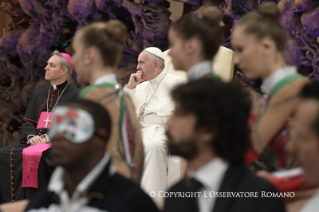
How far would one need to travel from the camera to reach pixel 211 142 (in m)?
2.18

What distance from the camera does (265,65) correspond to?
2.79 meters

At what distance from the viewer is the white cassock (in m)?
5.04

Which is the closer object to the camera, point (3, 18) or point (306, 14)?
point (306, 14)

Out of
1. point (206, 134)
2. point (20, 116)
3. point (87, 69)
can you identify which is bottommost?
point (20, 116)

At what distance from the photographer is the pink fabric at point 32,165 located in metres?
5.52

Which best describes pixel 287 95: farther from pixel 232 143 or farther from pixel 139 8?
pixel 139 8

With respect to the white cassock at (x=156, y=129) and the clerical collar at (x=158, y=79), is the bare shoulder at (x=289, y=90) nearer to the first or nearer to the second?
the white cassock at (x=156, y=129)

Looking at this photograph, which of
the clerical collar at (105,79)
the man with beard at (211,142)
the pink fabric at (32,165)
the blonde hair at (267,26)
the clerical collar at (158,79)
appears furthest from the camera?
the clerical collar at (158,79)

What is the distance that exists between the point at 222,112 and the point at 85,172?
2.06 ft

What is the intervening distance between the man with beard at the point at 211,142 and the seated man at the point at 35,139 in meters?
3.50

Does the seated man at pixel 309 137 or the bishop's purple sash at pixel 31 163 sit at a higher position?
the seated man at pixel 309 137

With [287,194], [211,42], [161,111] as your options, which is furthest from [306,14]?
[287,194]

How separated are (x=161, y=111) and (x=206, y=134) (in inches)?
131

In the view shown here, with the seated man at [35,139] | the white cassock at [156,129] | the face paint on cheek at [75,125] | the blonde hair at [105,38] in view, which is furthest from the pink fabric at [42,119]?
the face paint on cheek at [75,125]
